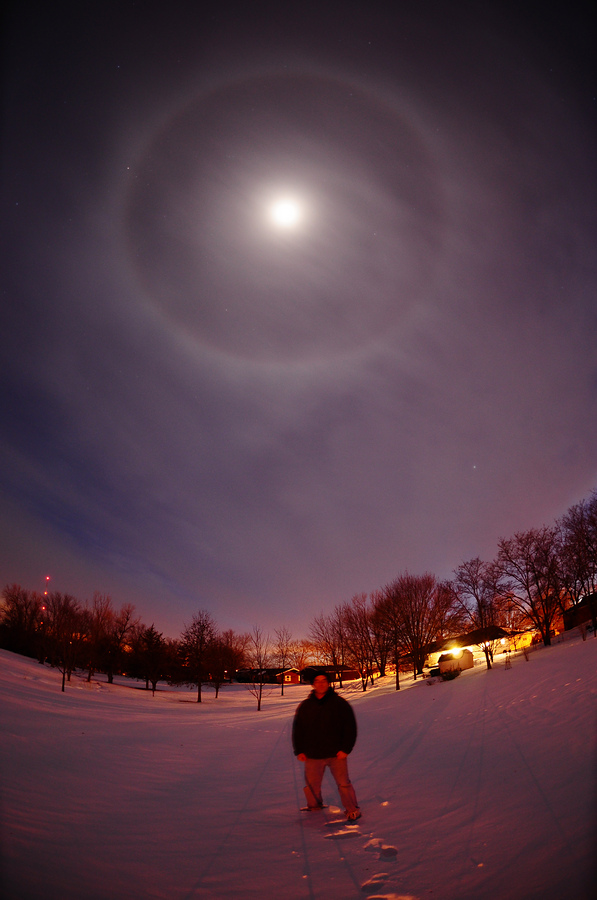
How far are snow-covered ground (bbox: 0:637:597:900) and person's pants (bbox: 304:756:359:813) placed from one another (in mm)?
219

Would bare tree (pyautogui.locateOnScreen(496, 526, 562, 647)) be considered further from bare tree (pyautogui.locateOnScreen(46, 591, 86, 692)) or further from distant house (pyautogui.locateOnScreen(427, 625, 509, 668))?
bare tree (pyautogui.locateOnScreen(46, 591, 86, 692))

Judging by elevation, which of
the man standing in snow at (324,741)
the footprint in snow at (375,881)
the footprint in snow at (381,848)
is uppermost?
the man standing in snow at (324,741)

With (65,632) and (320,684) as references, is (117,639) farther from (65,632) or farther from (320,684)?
(320,684)

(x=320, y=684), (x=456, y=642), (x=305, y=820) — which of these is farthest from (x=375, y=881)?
(x=456, y=642)

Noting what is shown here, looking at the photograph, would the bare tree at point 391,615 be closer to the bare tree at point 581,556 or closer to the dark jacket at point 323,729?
the bare tree at point 581,556

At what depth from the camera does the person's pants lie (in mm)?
5340

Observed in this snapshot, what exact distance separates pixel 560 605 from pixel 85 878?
41.9 m

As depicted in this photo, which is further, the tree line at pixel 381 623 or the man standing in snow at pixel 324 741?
the tree line at pixel 381 623

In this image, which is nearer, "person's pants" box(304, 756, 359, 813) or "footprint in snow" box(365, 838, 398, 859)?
"footprint in snow" box(365, 838, 398, 859)

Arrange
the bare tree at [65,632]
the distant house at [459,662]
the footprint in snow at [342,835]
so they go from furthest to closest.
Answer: the distant house at [459,662], the bare tree at [65,632], the footprint in snow at [342,835]

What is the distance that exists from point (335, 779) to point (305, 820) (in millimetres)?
877

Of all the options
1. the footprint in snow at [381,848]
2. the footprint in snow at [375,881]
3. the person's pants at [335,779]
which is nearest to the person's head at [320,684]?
the person's pants at [335,779]

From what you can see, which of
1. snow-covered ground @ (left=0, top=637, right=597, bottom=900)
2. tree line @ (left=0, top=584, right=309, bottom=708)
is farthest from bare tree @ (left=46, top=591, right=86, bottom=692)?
snow-covered ground @ (left=0, top=637, right=597, bottom=900)

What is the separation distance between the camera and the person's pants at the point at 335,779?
5340 mm
